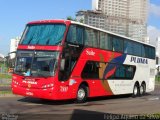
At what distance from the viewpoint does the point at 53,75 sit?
1808cm

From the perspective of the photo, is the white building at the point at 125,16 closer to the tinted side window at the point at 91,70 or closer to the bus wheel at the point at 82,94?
the tinted side window at the point at 91,70

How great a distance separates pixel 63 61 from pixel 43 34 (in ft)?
5.66

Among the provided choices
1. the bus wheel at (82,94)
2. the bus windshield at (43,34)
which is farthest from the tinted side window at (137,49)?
the bus windshield at (43,34)

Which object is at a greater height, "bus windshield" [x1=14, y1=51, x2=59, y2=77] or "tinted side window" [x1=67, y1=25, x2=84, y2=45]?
"tinted side window" [x1=67, y1=25, x2=84, y2=45]

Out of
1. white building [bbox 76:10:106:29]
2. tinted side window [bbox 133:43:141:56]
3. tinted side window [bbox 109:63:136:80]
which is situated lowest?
tinted side window [bbox 109:63:136:80]

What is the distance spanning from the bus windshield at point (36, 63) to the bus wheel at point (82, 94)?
9.03 ft

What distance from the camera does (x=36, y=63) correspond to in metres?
18.6

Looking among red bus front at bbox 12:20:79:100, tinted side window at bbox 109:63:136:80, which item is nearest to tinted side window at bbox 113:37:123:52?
tinted side window at bbox 109:63:136:80

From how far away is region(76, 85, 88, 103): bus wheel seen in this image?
20.4 m

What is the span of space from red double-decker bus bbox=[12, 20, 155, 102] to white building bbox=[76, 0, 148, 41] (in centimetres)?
4001

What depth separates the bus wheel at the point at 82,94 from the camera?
20391 mm

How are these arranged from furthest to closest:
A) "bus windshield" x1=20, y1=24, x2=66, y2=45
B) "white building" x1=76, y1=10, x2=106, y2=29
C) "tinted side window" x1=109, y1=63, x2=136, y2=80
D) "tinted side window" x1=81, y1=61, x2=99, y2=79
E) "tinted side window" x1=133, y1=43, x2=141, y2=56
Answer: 1. "white building" x1=76, y1=10, x2=106, y2=29
2. "tinted side window" x1=133, y1=43, x2=141, y2=56
3. "tinted side window" x1=109, y1=63, x2=136, y2=80
4. "tinted side window" x1=81, y1=61, x2=99, y2=79
5. "bus windshield" x1=20, y1=24, x2=66, y2=45

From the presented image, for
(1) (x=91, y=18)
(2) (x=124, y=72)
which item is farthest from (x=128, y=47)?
(1) (x=91, y=18)

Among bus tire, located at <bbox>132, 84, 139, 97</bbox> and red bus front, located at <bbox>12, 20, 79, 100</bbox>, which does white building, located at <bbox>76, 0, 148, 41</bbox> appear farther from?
red bus front, located at <bbox>12, 20, 79, 100</bbox>
